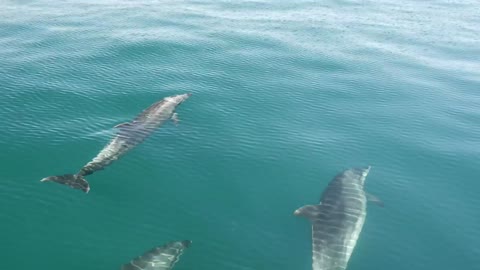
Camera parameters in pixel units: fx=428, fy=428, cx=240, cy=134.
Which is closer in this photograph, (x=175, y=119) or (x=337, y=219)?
(x=337, y=219)

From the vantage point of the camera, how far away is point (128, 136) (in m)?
40.9

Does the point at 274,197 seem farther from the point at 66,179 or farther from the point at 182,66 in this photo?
the point at 182,66

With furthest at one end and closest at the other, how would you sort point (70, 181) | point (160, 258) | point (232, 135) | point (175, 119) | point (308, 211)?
point (175, 119) → point (232, 135) → point (70, 181) → point (308, 211) → point (160, 258)

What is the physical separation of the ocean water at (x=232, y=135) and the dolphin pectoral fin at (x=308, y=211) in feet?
4.14

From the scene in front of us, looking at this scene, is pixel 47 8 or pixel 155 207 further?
pixel 47 8

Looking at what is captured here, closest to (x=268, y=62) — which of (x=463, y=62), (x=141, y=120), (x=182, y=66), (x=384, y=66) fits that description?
(x=182, y=66)

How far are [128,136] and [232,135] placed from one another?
10.7 metres

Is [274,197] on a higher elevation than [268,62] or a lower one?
lower

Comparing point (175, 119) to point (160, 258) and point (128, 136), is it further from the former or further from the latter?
point (160, 258)

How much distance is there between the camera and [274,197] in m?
36.5

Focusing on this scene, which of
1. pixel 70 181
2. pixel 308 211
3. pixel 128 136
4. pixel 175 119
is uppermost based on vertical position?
pixel 175 119

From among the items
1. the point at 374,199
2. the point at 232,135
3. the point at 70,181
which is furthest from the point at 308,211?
the point at 70,181

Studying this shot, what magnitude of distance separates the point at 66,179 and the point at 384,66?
4907 cm

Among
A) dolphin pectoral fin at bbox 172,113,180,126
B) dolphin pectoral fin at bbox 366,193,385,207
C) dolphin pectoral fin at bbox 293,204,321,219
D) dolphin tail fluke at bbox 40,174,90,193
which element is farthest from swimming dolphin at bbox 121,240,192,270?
dolphin pectoral fin at bbox 172,113,180,126
